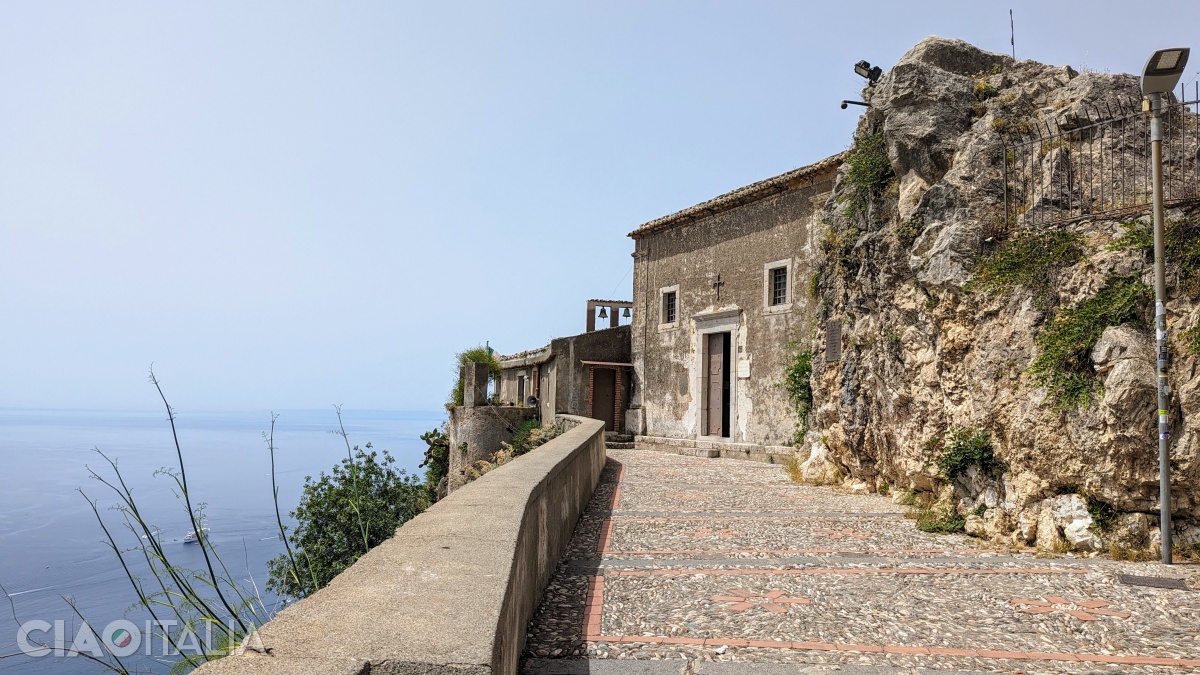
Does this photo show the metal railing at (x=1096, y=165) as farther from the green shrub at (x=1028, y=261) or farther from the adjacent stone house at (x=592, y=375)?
the adjacent stone house at (x=592, y=375)

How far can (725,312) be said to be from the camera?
18812mm

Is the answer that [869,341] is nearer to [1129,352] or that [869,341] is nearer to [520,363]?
[1129,352]

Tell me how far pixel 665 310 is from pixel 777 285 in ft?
14.4

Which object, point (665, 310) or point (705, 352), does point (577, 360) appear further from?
point (705, 352)

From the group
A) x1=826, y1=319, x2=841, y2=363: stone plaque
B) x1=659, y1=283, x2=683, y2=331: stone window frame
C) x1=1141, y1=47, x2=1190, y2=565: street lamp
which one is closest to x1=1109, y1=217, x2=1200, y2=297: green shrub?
x1=1141, y1=47, x2=1190, y2=565: street lamp

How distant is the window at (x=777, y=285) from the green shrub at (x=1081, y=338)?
11.2m

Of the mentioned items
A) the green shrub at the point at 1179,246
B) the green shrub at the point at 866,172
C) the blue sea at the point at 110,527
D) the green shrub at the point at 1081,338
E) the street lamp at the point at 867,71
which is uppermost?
the street lamp at the point at 867,71

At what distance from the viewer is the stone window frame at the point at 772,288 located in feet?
55.9

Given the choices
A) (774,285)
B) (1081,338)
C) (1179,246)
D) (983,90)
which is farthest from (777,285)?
(1179,246)

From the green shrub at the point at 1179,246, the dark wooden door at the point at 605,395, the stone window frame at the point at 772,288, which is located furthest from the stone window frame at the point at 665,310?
the green shrub at the point at 1179,246

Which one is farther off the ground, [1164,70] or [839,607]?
[1164,70]

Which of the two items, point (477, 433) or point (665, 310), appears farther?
point (665, 310)

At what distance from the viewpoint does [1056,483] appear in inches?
248

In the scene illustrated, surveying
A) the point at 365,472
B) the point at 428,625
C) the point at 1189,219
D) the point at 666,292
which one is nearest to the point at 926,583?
the point at 1189,219
